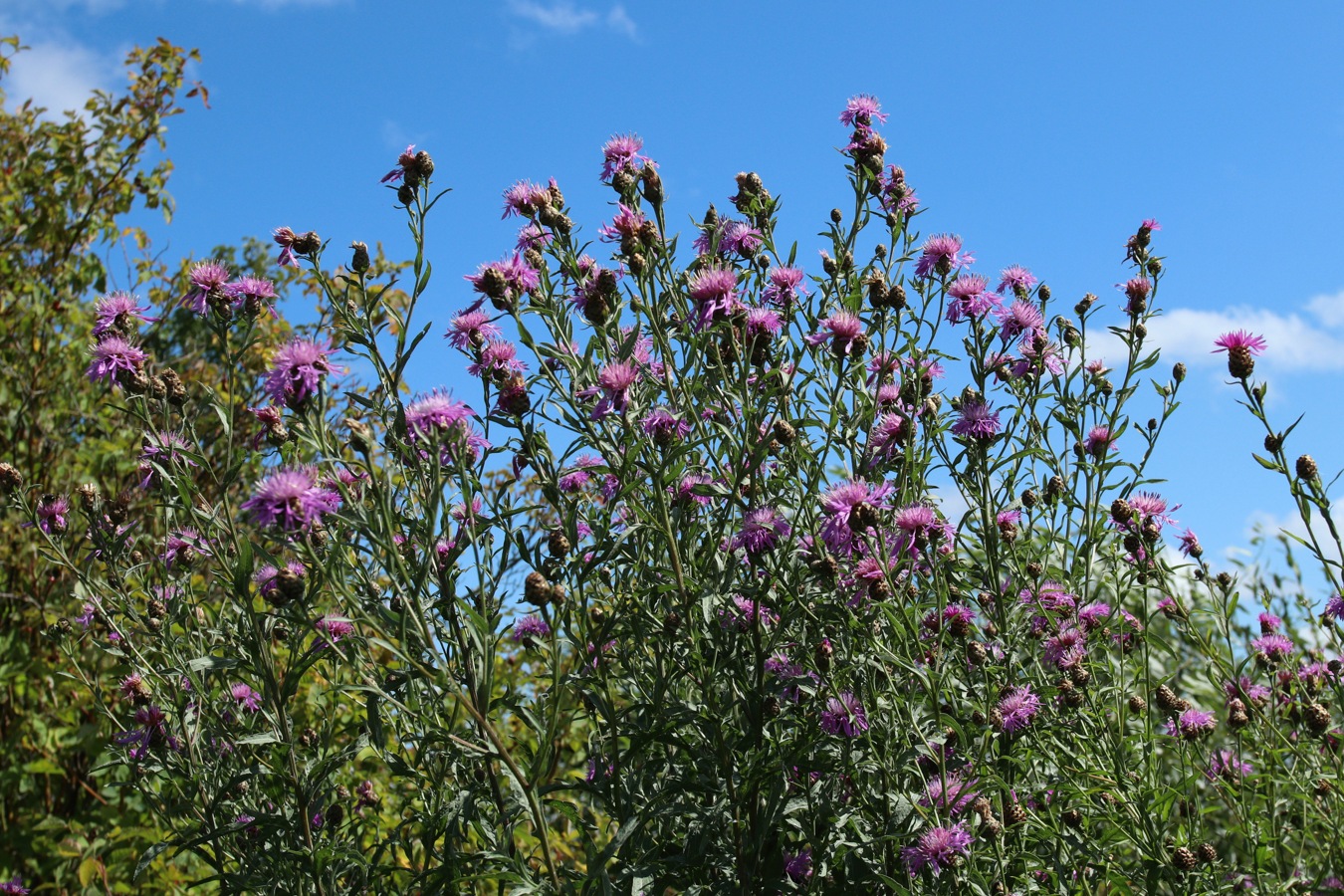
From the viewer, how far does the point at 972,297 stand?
3461 mm

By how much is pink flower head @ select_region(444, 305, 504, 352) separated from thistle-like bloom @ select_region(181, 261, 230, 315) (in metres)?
0.64

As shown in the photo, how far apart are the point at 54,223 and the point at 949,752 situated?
6.80 metres

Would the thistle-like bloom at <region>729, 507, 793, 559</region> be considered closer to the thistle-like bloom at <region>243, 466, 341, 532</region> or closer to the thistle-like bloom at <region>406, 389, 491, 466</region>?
the thistle-like bloom at <region>406, 389, 491, 466</region>

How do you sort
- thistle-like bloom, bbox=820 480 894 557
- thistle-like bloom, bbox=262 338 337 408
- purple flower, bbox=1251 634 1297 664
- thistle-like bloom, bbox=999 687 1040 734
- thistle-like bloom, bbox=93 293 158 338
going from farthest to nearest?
purple flower, bbox=1251 634 1297 664 → thistle-like bloom, bbox=93 293 158 338 → thistle-like bloom, bbox=999 687 1040 734 → thistle-like bloom, bbox=820 480 894 557 → thistle-like bloom, bbox=262 338 337 408

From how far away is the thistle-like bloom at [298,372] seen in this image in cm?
243

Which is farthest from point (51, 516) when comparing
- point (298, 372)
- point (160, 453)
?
point (298, 372)

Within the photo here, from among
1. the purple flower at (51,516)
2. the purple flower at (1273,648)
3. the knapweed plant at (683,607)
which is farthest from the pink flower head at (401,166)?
the purple flower at (1273,648)

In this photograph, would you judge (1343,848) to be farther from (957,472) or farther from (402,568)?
(402,568)

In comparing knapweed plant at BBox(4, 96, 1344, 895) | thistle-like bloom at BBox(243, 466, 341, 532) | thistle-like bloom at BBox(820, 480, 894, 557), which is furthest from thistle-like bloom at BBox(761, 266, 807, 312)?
thistle-like bloom at BBox(243, 466, 341, 532)

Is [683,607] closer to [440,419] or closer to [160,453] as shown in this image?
[440,419]

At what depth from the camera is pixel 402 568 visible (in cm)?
216

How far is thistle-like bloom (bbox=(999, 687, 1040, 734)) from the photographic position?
285 cm

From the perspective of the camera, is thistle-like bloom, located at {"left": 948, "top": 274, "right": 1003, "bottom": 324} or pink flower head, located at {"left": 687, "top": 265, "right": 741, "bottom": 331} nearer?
pink flower head, located at {"left": 687, "top": 265, "right": 741, "bottom": 331}

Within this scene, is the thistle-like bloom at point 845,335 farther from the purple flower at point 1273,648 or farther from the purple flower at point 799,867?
the purple flower at point 1273,648
